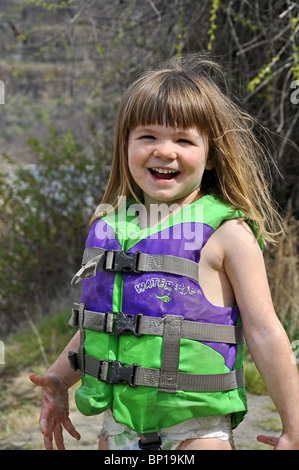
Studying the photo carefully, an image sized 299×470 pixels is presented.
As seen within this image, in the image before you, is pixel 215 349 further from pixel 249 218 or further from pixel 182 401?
pixel 249 218

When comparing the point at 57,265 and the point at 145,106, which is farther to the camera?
the point at 57,265

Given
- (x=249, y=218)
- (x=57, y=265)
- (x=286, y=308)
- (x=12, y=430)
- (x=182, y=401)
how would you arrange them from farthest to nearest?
(x=57, y=265), (x=286, y=308), (x=12, y=430), (x=249, y=218), (x=182, y=401)

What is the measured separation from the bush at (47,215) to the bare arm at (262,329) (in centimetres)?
391

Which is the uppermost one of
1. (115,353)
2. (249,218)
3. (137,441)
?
(249,218)

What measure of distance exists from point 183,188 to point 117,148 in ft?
1.08

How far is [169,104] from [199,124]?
122 mm

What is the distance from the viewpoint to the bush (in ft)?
19.0

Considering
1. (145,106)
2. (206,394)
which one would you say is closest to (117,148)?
(145,106)

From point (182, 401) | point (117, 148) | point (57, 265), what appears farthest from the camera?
point (57, 265)

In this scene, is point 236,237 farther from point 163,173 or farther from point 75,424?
point 75,424

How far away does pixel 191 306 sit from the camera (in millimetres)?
1805

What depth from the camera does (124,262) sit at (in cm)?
190

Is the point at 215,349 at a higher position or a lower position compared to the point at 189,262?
lower

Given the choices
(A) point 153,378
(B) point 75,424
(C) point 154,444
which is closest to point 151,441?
(C) point 154,444
